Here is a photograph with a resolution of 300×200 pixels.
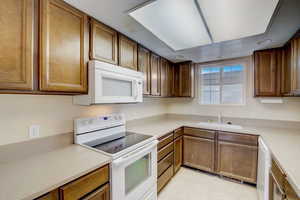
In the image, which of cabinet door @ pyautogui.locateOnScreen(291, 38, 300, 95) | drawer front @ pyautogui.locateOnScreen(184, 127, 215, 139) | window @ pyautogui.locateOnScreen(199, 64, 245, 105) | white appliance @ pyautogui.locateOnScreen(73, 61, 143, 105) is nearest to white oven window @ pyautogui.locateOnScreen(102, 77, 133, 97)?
white appliance @ pyautogui.locateOnScreen(73, 61, 143, 105)

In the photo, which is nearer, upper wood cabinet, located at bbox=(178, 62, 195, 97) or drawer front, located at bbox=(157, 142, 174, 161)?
drawer front, located at bbox=(157, 142, 174, 161)

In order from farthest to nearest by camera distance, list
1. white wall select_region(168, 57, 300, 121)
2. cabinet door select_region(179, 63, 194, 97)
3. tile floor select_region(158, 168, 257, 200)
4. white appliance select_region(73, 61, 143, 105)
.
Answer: cabinet door select_region(179, 63, 194, 97)
white wall select_region(168, 57, 300, 121)
tile floor select_region(158, 168, 257, 200)
white appliance select_region(73, 61, 143, 105)

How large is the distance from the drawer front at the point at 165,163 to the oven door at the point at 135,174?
0.75 feet

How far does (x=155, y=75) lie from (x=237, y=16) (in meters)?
1.44

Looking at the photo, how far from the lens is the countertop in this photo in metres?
0.77

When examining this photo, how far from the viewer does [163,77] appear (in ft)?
9.08

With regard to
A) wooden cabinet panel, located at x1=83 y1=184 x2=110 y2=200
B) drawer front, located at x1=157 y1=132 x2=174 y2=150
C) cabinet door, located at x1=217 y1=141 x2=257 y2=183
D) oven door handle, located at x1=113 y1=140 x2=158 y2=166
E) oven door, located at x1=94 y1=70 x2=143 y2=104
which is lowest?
cabinet door, located at x1=217 y1=141 x2=257 y2=183

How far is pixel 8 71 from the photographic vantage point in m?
0.88

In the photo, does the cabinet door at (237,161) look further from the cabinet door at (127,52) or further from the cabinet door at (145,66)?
the cabinet door at (127,52)

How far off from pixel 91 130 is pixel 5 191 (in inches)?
35.0

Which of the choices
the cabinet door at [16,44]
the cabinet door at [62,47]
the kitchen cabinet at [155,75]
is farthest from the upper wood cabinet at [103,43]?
the kitchen cabinet at [155,75]

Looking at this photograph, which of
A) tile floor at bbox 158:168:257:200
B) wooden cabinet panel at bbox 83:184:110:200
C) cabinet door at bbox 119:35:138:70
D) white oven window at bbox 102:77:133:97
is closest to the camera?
wooden cabinet panel at bbox 83:184:110:200

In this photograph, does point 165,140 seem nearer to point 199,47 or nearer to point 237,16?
point 199,47

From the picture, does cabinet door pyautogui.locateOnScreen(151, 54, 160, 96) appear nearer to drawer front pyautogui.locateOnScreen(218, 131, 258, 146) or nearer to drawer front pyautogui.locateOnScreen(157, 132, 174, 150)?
drawer front pyautogui.locateOnScreen(157, 132, 174, 150)
